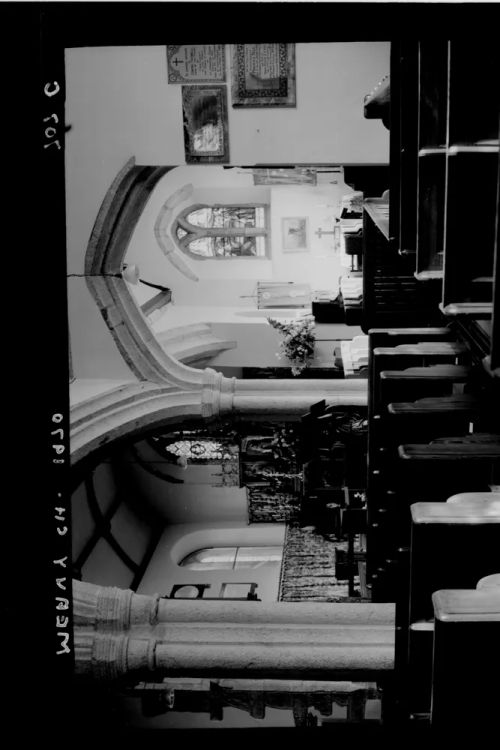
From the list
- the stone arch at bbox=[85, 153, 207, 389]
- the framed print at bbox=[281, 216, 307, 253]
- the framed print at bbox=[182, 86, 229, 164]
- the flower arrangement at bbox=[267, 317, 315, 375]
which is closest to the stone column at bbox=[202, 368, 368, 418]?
the stone arch at bbox=[85, 153, 207, 389]

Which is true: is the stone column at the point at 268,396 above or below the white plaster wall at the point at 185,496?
above

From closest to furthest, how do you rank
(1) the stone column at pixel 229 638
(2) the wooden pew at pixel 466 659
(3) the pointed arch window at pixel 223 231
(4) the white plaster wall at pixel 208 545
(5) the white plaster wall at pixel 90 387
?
(2) the wooden pew at pixel 466 659
(1) the stone column at pixel 229 638
(5) the white plaster wall at pixel 90 387
(4) the white plaster wall at pixel 208 545
(3) the pointed arch window at pixel 223 231

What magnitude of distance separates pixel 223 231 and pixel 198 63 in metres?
6.92

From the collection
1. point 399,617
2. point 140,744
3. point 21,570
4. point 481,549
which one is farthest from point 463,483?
point 140,744

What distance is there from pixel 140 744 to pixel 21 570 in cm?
246

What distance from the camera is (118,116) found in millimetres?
8039

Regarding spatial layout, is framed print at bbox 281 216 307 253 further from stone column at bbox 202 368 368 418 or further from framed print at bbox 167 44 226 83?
Answer: framed print at bbox 167 44 226 83

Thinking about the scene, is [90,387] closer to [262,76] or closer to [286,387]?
[286,387]

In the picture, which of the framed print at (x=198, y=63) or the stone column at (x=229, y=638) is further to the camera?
the framed print at (x=198, y=63)

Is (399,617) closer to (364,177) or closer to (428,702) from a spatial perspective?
(428,702)

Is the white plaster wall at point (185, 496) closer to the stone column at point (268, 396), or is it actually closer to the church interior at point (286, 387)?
the church interior at point (286, 387)

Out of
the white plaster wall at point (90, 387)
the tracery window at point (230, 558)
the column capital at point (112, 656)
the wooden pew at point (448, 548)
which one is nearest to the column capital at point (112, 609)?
the column capital at point (112, 656)

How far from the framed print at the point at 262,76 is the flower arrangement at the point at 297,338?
14.7 feet

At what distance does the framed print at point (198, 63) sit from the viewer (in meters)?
7.69
